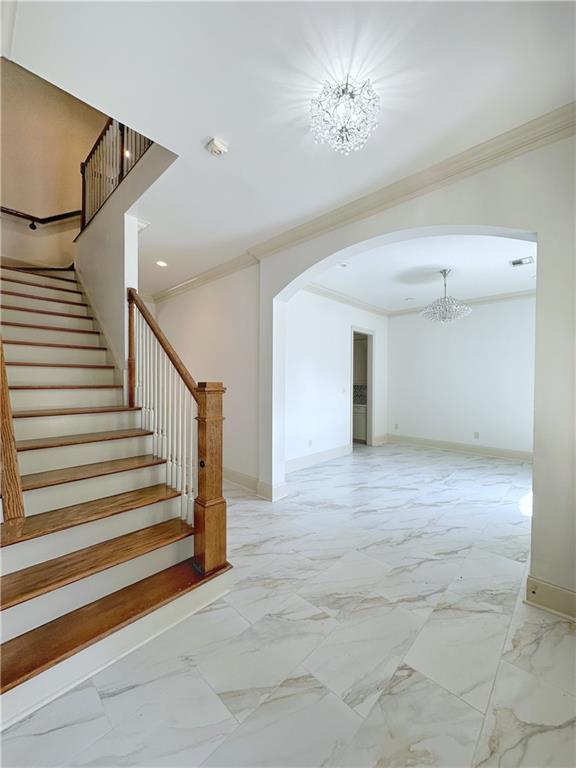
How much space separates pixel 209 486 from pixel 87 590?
785 mm

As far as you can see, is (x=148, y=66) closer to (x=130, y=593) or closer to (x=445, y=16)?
(x=445, y=16)

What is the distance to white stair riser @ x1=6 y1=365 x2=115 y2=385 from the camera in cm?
260

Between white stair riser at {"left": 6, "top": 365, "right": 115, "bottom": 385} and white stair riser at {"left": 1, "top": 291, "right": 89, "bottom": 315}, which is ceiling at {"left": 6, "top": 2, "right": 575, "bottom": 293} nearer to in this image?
white stair riser at {"left": 6, "top": 365, "right": 115, "bottom": 385}

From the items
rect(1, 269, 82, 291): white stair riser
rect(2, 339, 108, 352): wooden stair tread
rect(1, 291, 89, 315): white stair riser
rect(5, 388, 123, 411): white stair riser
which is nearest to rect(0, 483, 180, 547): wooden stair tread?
rect(5, 388, 123, 411): white stair riser

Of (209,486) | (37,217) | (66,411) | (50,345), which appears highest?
(37,217)

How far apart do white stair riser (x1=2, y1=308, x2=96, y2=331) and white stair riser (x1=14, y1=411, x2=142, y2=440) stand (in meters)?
1.35

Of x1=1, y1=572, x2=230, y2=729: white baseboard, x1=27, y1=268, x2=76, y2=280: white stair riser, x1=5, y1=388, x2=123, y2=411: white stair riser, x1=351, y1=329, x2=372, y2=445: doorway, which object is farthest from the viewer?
x1=351, y1=329, x2=372, y2=445: doorway

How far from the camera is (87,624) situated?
60.2 inches

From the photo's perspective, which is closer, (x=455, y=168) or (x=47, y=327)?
(x=455, y=168)

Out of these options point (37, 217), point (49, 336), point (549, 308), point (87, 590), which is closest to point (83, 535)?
point (87, 590)

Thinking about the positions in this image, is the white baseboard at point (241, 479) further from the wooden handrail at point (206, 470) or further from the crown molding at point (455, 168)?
the crown molding at point (455, 168)

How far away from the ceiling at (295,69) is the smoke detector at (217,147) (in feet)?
0.17

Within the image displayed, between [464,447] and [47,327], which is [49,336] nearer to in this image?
[47,327]

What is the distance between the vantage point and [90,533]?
1.84 meters
